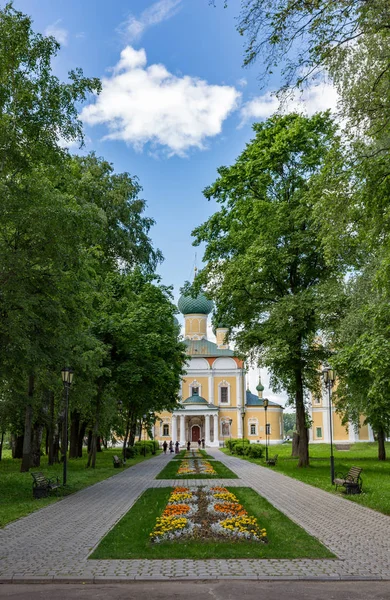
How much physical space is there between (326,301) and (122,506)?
11.9 meters

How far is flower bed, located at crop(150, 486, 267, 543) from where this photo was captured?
29.2 feet

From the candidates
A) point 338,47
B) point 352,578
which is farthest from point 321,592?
point 338,47

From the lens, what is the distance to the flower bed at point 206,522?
891 cm

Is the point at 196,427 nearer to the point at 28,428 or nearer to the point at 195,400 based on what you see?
the point at 195,400

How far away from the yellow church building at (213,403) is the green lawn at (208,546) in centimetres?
5527

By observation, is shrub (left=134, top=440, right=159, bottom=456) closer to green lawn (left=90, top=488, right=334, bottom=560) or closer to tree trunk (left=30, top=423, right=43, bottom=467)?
tree trunk (left=30, top=423, right=43, bottom=467)

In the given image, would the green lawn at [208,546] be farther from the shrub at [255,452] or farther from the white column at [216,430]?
the white column at [216,430]

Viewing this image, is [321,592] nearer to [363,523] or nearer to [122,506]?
[363,523]

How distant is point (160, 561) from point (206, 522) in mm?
2421

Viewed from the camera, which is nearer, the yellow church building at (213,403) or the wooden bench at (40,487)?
the wooden bench at (40,487)

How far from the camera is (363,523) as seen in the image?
10602 mm

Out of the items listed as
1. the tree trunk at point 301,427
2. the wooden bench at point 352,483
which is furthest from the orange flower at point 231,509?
the tree trunk at point 301,427

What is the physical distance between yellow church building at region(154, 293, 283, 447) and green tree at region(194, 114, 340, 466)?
40229 millimetres

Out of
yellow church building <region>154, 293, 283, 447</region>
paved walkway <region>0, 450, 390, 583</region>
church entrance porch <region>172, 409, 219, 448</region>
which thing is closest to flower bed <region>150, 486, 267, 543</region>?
paved walkway <region>0, 450, 390, 583</region>
